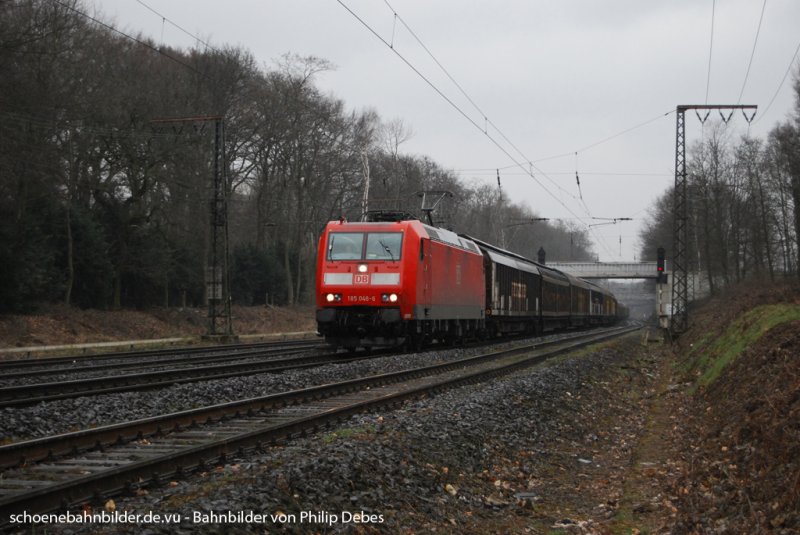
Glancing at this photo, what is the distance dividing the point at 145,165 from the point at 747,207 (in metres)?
37.3

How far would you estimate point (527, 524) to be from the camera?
7.25m

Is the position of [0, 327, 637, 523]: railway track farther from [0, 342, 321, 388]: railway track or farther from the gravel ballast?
[0, 342, 321, 388]: railway track

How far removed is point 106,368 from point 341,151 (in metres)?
32.6

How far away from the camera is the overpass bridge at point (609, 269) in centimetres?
10000

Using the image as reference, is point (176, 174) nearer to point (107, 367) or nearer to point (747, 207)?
point (107, 367)

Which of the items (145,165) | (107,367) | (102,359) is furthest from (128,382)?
(145,165)

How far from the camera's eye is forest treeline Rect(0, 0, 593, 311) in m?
28.2

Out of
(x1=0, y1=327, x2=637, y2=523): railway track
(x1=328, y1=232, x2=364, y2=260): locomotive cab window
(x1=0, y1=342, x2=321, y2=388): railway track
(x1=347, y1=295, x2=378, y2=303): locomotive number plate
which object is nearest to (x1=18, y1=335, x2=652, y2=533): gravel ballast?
(x1=0, y1=327, x2=637, y2=523): railway track

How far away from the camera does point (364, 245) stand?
2050 cm

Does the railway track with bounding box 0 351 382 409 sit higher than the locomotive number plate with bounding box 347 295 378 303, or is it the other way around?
the locomotive number plate with bounding box 347 295 378 303

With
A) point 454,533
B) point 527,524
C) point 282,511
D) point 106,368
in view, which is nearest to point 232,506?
point 282,511

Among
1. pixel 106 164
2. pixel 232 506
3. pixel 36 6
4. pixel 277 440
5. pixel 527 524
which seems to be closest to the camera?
pixel 232 506

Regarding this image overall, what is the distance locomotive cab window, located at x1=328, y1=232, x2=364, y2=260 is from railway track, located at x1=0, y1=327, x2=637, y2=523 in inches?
284

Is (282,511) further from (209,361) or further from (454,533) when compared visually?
(209,361)
